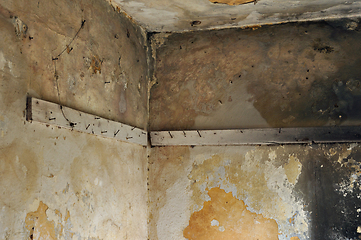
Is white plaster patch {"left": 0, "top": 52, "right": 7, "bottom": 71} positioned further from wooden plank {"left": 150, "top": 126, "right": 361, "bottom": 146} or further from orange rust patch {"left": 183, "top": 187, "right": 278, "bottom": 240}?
orange rust patch {"left": 183, "top": 187, "right": 278, "bottom": 240}

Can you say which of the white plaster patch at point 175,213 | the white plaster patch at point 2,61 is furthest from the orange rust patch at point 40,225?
the white plaster patch at point 175,213

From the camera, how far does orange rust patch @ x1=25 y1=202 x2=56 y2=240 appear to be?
5.08ft

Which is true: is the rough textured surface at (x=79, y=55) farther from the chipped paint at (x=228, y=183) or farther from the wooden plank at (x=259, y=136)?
the chipped paint at (x=228, y=183)

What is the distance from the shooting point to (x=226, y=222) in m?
2.71

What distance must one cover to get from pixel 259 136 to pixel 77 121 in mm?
1585

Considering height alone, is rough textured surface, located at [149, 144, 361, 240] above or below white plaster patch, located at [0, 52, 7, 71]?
below

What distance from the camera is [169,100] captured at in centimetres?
302

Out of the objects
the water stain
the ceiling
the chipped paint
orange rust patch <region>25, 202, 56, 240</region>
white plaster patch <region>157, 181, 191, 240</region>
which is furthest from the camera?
white plaster patch <region>157, 181, 191, 240</region>

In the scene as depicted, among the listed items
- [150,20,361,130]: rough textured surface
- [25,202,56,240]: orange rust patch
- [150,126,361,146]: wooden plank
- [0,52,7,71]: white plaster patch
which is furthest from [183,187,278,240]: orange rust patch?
[0,52,7,71]: white plaster patch

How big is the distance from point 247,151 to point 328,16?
4.70 ft

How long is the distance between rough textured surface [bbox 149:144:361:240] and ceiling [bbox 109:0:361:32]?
1.18 m

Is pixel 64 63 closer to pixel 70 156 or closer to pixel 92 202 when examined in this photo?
pixel 70 156

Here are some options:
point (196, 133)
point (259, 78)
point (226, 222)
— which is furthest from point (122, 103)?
point (226, 222)

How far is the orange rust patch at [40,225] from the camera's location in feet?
5.08
